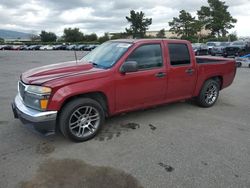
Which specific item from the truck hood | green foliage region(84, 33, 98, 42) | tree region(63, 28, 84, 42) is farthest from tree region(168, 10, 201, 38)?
the truck hood

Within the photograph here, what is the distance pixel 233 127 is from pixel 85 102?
298cm

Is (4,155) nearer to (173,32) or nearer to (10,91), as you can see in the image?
(10,91)

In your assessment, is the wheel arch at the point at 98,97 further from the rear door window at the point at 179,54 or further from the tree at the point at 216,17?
the tree at the point at 216,17

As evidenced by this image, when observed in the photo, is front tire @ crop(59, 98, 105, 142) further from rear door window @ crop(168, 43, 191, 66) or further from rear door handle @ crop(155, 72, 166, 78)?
rear door window @ crop(168, 43, 191, 66)

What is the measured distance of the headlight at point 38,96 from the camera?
354cm

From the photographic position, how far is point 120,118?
5.10m

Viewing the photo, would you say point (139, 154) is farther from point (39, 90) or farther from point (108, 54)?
point (108, 54)

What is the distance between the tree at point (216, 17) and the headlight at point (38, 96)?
65.3 metres

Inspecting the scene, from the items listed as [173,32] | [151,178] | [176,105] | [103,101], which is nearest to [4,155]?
[103,101]

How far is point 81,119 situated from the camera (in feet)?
13.1

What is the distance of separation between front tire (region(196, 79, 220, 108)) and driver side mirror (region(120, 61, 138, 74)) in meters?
2.41

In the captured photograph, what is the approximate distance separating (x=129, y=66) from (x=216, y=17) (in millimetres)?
64375

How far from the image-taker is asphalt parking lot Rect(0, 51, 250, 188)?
9.70 feet

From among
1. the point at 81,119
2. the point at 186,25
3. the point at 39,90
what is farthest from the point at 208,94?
the point at 186,25
